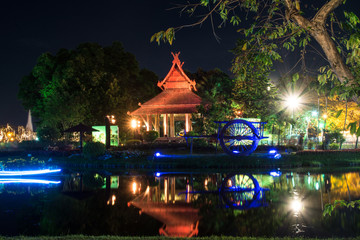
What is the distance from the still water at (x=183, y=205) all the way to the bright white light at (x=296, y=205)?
3 cm

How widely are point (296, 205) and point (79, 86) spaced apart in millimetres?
30797

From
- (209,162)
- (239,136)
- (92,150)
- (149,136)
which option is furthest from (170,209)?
(149,136)

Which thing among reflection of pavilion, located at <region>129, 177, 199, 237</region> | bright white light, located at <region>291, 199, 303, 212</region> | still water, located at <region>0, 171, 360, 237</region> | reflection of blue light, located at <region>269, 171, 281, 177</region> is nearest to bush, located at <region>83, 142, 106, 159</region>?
still water, located at <region>0, 171, 360, 237</region>

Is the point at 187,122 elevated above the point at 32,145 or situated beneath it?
elevated above

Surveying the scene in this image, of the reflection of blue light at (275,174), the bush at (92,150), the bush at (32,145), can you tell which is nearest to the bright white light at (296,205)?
the reflection of blue light at (275,174)

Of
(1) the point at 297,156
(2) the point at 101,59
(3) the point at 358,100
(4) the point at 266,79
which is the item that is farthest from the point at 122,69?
(3) the point at 358,100

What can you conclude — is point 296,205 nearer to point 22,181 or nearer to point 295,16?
point 295,16

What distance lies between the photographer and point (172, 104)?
35719 millimetres

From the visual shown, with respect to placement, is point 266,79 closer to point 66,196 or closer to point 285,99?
point 285,99

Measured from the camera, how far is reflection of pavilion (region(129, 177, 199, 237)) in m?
8.48

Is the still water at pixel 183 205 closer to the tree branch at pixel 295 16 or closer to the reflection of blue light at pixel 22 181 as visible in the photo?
the reflection of blue light at pixel 22 181

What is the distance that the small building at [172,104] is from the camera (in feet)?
115

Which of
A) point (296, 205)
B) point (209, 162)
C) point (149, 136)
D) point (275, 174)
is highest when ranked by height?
point (149, 136)

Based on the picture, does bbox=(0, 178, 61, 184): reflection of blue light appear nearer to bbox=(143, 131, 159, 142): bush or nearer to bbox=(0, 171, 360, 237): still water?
bbox=(0, 171, 360, 237): still water
